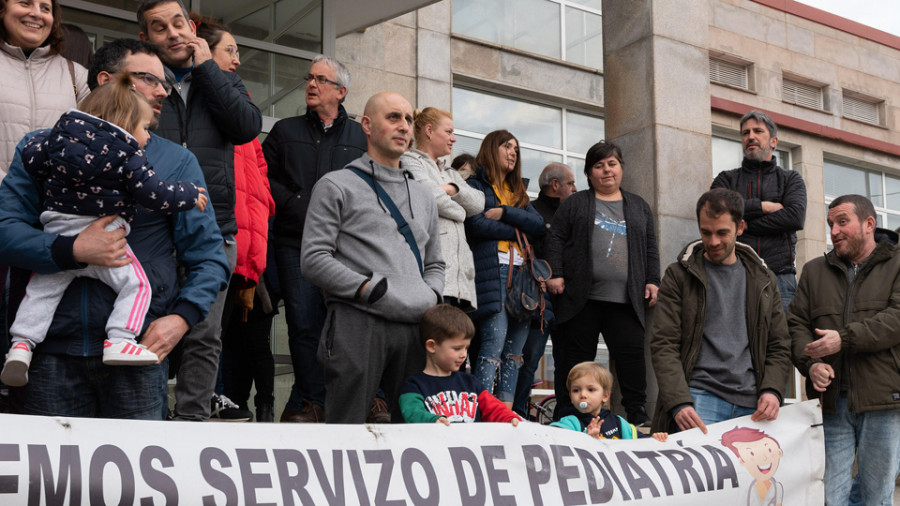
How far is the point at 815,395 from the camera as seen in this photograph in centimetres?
610

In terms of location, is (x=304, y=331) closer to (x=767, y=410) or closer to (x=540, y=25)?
(x=767, y=410)

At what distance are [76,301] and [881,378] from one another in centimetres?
444

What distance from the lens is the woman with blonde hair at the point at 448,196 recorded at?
19.4 feet

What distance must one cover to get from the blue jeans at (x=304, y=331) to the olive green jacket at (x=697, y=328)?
1.96 m

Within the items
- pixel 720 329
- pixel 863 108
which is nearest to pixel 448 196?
pixel 720 329

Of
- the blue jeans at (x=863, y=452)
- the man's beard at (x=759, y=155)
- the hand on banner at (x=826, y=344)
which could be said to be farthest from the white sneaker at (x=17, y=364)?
the man's beard at (x=759, y=155)

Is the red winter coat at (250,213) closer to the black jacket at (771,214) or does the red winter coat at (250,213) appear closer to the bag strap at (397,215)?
the bag strap at (397,215)

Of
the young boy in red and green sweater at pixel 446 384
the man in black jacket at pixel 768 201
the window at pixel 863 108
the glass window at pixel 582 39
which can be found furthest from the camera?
the window at pixel 863 108

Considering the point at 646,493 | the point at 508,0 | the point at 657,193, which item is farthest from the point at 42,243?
the point at 508,0

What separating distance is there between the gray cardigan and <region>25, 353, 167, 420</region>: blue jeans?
3.58 m

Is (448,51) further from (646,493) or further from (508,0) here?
(646,493)

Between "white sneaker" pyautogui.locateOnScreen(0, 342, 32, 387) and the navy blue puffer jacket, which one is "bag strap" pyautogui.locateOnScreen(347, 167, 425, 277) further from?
"white sneaker" pyautogui.locateOnScreen(0, 342, 32, 387)

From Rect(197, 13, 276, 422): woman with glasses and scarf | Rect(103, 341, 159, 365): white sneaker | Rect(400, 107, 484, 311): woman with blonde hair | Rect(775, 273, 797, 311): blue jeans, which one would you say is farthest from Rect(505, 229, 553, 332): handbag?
Rect(103, 341, 159, 365): white sneaker

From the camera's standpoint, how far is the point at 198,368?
16.0 ft
